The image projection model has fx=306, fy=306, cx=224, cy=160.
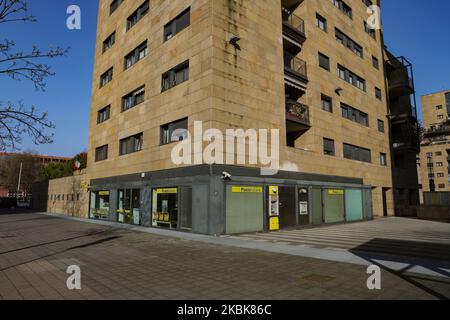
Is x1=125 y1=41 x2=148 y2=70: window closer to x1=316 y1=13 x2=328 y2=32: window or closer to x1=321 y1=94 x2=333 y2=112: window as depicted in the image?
x1=321 y1=94 x2=333 y2=112: window

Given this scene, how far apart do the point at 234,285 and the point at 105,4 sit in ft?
103

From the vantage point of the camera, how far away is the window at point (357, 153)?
84.8 feet

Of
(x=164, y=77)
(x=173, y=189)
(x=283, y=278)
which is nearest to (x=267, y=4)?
(x=164, y=77)

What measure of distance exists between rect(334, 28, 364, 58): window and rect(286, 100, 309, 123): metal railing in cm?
975

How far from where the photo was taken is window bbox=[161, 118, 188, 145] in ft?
55.4

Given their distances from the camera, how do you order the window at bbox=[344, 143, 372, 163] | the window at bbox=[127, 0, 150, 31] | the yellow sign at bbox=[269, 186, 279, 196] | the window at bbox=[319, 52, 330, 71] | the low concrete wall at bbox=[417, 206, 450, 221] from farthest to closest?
the window at bbox=[344, 143, 372, 163] < the low concrete wall at bbox=[417, 206, 450, 221] < the window at bbox=[319, 52, 330, 71] < the window at bbox=[127, 0, 150, 31] < the yellow sign at bbox=[269, 186, 279, 196]

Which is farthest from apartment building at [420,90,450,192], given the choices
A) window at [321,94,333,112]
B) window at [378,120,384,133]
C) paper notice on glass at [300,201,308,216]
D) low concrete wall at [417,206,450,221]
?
paper notice on glass at [300,201,308,216]

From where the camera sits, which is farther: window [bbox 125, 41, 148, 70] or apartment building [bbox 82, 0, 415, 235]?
window [bbox 125, 41, 148, 70]

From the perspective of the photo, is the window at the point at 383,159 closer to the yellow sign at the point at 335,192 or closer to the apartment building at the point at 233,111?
the apartment building at the point at 233,111

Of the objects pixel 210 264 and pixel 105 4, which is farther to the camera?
pixel 105 4

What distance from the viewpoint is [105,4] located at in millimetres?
29453

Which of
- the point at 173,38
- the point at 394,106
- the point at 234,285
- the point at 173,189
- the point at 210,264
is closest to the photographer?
the point at 234,285

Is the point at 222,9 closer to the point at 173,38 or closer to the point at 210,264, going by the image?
the point at 173,38
